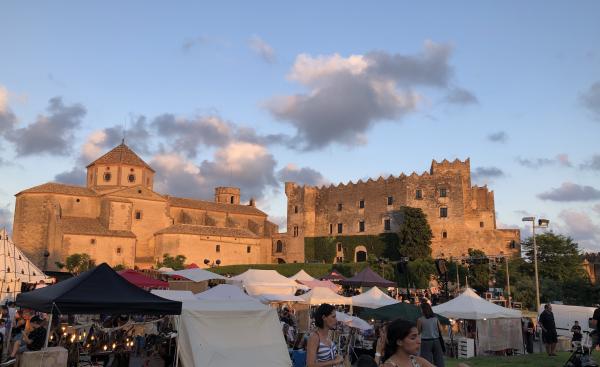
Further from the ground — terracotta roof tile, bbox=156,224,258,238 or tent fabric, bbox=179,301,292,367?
terracotta roof tile, bbox=156,224,258,238

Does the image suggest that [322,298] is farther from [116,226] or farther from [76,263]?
[116,226]

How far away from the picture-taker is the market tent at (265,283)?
2362 centimetres

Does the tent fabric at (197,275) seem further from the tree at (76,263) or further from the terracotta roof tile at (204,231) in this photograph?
the terracotta roof tile at (204,231)

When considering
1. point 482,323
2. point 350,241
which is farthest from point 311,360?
point 350,241

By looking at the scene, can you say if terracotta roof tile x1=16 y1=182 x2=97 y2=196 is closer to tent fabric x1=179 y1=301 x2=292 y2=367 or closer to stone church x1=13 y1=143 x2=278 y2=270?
stone church x1=13 y1=143 x2=278 y2=270

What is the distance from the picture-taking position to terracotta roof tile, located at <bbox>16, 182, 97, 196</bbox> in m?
63.0

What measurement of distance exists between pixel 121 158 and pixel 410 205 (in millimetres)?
35641

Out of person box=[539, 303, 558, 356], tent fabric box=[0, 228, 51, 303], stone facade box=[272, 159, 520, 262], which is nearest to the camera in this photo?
person box=[539, 303, 558, 356]

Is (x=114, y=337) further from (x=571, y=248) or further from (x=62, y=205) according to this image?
(x=62, y=205)

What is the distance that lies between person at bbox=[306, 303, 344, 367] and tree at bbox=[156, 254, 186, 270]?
52151mm

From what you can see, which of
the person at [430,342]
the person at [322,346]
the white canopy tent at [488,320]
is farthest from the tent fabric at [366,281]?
the person at [322,346]

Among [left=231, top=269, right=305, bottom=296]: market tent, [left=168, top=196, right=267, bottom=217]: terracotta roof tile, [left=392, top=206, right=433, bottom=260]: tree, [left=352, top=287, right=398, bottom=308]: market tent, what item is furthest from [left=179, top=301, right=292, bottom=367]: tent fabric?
[left=168, top=196, right=267, bottom=217]: terracotta roof tile

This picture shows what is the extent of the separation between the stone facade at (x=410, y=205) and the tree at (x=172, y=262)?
13954 millimetres

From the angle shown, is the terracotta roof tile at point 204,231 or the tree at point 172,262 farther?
the terracotta roof tile at point 204,231
